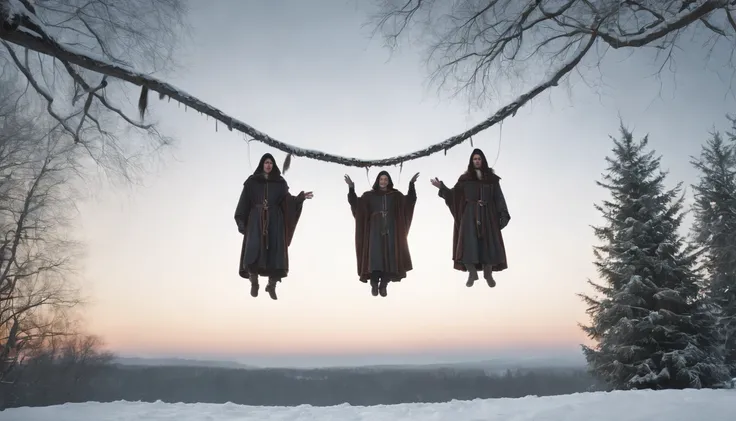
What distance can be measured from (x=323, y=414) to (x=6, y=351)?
14.8m

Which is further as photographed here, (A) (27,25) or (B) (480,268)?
(B) (480,268)

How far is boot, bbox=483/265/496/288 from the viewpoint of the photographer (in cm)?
618

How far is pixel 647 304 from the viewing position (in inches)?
634

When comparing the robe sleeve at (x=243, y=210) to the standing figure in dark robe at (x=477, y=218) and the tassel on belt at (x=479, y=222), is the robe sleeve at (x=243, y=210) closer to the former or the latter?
the standing figure in dark robe at (x=477, y=218)

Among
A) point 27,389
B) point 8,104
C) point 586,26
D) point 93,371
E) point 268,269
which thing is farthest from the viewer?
point 93,371

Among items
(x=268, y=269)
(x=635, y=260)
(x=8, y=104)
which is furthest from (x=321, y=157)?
(x=635, y=260)

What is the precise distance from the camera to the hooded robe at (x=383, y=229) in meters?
6.66

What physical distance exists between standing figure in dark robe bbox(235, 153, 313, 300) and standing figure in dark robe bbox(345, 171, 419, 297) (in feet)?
3.00

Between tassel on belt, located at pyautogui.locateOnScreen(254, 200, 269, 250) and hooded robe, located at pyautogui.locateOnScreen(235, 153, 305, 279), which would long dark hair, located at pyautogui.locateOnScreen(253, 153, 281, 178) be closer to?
hooded robe, located at pyautogui.locateOnScreen(235, 153, 305, 279)

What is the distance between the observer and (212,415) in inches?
359

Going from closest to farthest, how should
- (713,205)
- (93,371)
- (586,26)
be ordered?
(586,26) → (713,205) → (93,371)

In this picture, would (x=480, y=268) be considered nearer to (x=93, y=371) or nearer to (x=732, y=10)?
(x=732, y=10)

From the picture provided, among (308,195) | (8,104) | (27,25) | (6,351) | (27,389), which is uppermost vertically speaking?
(8,104)

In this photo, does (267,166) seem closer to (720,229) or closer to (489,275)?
(489,275)
